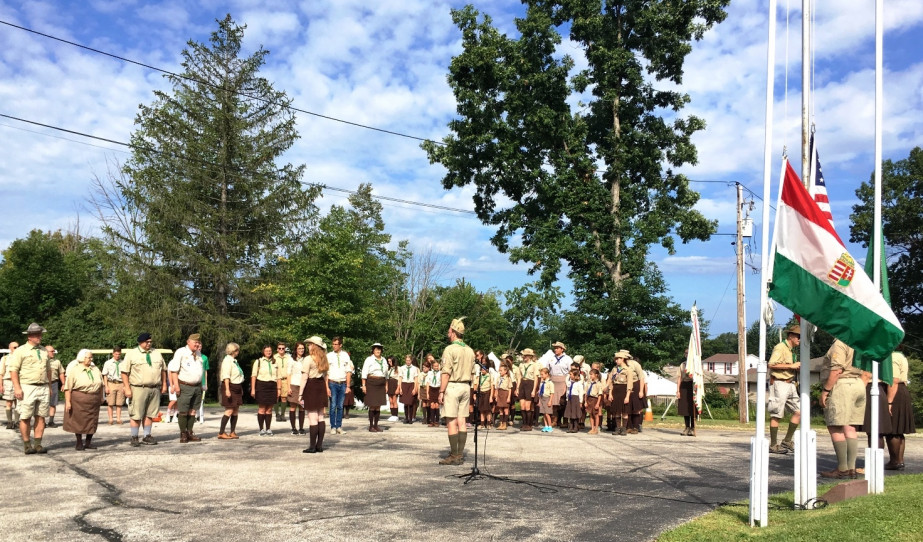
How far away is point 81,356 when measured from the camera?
14094mm

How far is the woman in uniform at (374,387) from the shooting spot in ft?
60.7

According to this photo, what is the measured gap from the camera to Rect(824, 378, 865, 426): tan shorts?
943 centimetres

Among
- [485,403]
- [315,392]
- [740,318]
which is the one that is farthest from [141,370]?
[740,318]

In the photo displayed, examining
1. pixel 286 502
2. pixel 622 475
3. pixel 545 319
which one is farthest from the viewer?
pixel 545 319

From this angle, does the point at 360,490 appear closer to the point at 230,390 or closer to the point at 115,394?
the point at 230,390

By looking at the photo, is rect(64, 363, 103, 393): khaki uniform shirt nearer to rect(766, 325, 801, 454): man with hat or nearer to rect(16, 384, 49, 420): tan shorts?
rect(16, 384, 49, 420): tan shorts

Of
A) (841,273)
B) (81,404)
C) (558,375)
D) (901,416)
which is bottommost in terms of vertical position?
(81,404)

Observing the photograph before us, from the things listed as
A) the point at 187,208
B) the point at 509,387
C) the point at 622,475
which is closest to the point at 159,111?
the point at 187,208

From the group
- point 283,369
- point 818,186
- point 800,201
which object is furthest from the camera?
point 283,369

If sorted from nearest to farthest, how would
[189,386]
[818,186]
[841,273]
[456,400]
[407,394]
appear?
[841,273] < [818,186] < [456,400] < [189,386] < [407,394]

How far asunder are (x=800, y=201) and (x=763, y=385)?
2.01m

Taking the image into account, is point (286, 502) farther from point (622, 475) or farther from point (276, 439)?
point (276, 439)

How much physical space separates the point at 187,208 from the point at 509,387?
89.6 feet

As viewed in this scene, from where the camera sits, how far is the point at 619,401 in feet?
63.0
